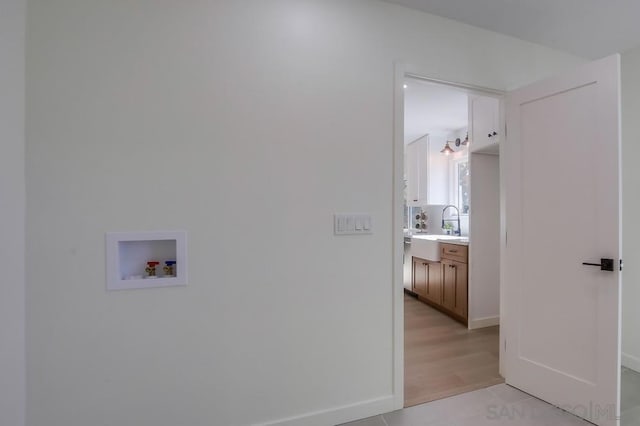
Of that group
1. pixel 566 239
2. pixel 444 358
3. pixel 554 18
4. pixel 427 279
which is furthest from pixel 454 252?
pixel 554 18

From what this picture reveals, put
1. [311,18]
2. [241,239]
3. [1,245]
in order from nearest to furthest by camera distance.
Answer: [1,245], [241,239], [311,18]

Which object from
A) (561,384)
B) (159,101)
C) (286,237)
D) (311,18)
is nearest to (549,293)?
(561,384)

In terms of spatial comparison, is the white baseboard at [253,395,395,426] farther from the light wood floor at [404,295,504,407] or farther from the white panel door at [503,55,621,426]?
the white panel door at [503,55,621,426]

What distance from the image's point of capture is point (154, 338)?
137cm

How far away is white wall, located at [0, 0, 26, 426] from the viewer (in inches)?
42.9

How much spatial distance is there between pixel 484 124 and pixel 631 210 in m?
1.33

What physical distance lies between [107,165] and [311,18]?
1.31 meters

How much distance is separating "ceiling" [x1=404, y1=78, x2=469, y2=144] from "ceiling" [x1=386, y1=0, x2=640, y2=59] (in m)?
0.65

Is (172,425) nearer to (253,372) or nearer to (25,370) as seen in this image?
(253,372)

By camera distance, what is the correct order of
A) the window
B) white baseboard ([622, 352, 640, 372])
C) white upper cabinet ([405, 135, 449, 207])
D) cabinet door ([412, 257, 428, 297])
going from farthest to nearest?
white upper cabinet ([405, 135, 449, 207]) < the window < cabinet door ([412, 257, 428, 297]) < white baseboard ([622, 352, 640, 372])

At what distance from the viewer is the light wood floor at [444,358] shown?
2.00 meters

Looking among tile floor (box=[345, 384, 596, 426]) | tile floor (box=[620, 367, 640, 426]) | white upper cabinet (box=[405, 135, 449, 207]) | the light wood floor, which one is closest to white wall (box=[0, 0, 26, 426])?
tile floor (box=[345, 384, 596, 426])

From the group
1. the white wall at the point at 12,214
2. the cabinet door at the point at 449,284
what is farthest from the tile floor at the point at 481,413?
the white wall at the point at 12,214

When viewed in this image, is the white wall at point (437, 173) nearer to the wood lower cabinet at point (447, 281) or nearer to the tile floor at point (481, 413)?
the wood lower cabinet at point (447, 281)
